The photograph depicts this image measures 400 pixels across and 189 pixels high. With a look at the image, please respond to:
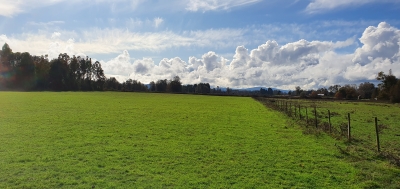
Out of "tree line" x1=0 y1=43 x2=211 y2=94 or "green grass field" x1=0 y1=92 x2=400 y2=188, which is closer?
"green grass field" x1=0 y1=92 x2=400 y2=188

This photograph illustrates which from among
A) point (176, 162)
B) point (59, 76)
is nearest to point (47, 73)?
point (59, 76)

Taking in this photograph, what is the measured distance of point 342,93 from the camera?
479ft

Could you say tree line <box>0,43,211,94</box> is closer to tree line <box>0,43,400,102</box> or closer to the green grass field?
tree line <box>0,43,400,102</box>

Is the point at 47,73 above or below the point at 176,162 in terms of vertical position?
above

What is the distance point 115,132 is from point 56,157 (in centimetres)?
655

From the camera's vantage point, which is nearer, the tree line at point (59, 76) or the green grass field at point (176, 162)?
the green grass field at point (176, 162)

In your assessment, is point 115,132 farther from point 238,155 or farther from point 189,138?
point 238,155

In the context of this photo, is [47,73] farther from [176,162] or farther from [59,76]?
[176,162]

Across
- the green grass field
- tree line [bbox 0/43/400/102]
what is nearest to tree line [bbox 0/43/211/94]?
tree line [bbox 0/43/400/102]

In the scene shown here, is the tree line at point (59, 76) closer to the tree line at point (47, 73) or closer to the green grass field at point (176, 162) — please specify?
the tree line at point (47, 73)

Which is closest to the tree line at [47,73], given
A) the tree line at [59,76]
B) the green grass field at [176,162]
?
the tree line at [59,76]

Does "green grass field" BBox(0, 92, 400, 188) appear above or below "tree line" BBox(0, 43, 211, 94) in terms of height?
below

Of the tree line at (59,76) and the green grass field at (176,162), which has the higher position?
the tree line at (59,76)

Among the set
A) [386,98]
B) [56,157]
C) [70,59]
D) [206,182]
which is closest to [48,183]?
[56,157]
